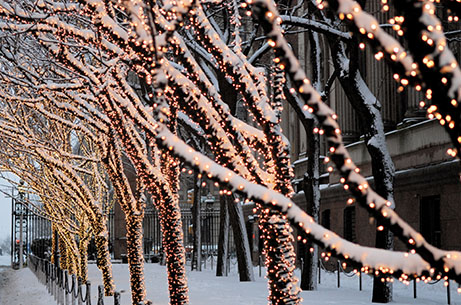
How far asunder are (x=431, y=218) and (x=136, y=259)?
1095cm

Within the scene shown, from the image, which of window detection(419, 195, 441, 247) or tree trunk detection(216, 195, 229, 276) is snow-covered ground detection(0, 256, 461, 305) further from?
tree trunk detection(216, 195, 229, 276)

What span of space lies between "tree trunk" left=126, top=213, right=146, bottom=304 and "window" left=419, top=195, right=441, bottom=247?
10213 millimetres

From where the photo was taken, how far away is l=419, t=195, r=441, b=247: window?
21.5 meters

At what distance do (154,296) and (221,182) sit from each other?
13802mm

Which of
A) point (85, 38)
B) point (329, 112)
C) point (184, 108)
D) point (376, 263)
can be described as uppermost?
point (85, 38)

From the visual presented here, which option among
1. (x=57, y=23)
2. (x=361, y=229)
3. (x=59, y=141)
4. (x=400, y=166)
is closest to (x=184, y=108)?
(x=57, y=23)

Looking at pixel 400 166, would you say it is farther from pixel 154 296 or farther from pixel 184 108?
Answer: pixel 184 108

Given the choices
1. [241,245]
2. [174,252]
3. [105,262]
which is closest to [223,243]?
[241,245]

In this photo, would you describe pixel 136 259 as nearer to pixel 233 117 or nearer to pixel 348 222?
pixel 233 117

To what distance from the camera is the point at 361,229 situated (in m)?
26.6

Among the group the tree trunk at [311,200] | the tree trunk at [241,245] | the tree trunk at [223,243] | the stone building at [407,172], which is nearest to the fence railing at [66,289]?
the tree trunk at [241,245]

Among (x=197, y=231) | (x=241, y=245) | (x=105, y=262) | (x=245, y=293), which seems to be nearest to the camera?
(x=105, y=262)

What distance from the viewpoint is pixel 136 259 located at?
13805 mm

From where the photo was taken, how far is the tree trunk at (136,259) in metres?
13.5
